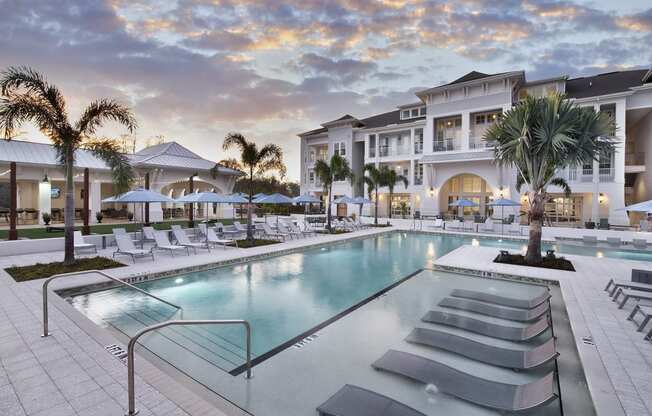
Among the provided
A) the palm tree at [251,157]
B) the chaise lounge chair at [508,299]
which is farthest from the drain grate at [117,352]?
the palm tree at [251,157]

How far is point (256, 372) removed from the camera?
4.27 meters

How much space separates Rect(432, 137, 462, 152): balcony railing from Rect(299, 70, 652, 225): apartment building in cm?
8

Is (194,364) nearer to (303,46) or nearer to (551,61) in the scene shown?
(303,46)

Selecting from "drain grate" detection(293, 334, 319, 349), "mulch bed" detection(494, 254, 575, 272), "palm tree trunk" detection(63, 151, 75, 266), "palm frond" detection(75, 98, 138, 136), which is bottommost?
"drain grate" detection(293, 334, 319, 349)

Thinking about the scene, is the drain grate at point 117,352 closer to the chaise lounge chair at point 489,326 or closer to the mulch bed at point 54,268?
the chaise lounge chair at point 489,326

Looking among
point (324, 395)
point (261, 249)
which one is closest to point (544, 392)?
point (324, 395)

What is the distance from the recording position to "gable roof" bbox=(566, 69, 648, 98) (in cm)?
2261

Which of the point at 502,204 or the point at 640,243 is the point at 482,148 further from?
the point at 640,243

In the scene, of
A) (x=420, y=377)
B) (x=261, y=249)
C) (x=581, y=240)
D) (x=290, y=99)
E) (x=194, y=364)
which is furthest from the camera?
(x=290, y=99)

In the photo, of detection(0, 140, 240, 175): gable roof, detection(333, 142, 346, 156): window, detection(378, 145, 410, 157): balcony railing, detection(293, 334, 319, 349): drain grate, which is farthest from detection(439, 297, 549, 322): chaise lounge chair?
detection(333, 142, 346, 156): window

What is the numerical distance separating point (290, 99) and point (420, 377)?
25.3m

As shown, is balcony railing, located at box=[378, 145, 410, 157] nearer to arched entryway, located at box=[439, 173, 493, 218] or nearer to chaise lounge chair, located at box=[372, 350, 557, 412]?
arched entryway, located at box=[439, 173, 493, 218]

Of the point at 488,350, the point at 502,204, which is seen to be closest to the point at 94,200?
the point at 488,350

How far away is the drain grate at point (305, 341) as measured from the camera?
5137mm
